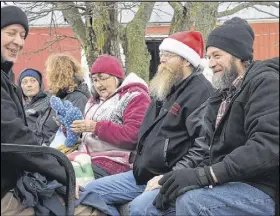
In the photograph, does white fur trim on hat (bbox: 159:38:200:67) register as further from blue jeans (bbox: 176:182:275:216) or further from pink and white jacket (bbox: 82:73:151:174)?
blue jeans (bbox: 176:182:275:216)

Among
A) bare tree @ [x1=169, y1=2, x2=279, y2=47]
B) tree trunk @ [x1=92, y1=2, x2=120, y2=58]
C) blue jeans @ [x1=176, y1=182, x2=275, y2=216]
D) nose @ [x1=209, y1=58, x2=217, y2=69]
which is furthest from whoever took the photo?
bare tree @ [x1=169, y1=2, x2=279, y2=47]

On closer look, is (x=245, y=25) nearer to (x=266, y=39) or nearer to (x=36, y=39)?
(x=266, y=39)

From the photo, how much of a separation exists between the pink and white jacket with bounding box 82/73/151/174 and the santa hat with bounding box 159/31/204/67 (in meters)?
0.42

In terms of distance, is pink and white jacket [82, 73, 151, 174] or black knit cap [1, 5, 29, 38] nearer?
black knit cap [1, 5, 29, 38]

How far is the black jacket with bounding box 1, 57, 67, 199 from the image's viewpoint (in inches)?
94.3

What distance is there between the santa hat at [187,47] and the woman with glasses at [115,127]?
0.42 m

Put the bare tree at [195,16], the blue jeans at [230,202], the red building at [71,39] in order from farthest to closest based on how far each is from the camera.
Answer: the bare tree at [195,16]
the red building at [71,39]
the blue jeans at [230,202]

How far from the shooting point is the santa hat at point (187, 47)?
146 inches

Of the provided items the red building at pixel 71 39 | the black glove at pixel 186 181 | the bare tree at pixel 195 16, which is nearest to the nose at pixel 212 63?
the black glove at pixel 186 181

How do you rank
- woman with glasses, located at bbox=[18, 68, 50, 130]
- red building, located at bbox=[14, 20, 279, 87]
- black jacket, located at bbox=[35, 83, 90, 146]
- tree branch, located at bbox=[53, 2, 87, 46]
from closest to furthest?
black jacket, located at bbox=[35, 83, 90, 146], woman with glasses, located at bbox=[18, 68, 50, 130], red building, located at bbox=[14, 20, 279, 87], tree branch, located at bbox=[53, 2, 87, 46]

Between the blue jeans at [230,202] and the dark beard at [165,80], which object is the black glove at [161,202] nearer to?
the blue jeans at [230,202]

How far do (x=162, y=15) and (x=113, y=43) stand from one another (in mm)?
3875

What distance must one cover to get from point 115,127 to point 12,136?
145cm

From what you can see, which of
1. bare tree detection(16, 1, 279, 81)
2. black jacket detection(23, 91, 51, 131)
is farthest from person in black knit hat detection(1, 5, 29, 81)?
bare tree detection(16, 1, 279, 81)
